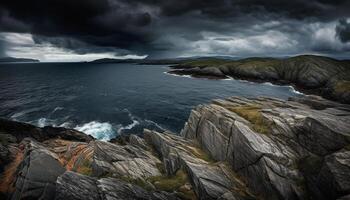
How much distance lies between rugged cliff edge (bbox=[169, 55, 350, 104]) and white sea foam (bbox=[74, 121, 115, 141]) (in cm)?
7754

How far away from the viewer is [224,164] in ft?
77.6

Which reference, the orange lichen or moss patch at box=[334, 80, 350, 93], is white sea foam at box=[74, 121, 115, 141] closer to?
the orange lichen

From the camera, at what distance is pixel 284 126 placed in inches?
846

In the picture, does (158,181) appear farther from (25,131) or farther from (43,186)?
(25,131)

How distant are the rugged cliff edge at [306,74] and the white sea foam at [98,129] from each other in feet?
254

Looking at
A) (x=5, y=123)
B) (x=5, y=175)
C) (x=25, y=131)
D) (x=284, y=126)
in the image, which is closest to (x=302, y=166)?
(x=284, y=126)

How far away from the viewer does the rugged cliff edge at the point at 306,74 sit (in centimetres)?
8469

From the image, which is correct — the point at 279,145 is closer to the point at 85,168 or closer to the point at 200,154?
the point at 200,154

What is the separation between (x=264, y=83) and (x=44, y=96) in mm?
117696

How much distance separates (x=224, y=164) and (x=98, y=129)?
133 feet

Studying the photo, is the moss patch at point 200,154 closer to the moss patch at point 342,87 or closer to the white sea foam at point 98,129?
the white sea foam at point 98,129

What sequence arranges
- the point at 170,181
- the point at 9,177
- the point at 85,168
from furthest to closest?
1. the point at 9,177
2. the point at 85,168
3. the point at 170,181

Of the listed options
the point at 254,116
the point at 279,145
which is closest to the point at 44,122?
the point at 254,116

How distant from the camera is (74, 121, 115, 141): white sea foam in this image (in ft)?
166
